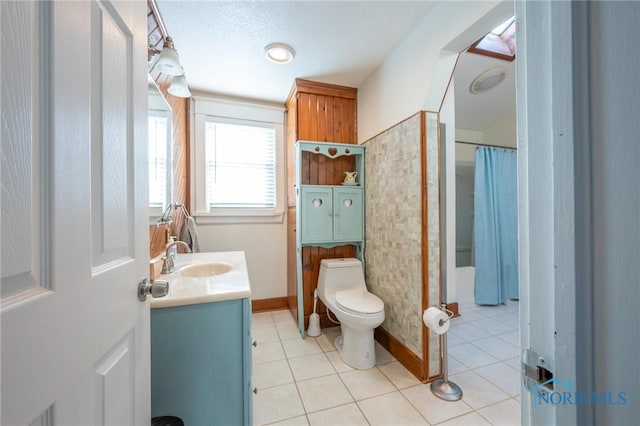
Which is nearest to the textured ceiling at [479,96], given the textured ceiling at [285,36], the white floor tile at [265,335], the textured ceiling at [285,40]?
the textured ceiling at [285,40]

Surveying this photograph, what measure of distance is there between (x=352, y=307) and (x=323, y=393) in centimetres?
56

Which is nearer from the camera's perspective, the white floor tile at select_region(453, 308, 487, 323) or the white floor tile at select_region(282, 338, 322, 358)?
the white floor tile at select_region(282, 338, 322, 358)

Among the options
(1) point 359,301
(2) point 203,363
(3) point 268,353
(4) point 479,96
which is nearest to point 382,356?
(1) point 359,301

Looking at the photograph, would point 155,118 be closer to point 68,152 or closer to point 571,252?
point 68,152

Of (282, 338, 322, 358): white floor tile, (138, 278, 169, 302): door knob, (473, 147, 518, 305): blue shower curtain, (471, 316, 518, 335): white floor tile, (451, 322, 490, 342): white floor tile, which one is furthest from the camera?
(473, 147, 518, 305): blue shower curtain

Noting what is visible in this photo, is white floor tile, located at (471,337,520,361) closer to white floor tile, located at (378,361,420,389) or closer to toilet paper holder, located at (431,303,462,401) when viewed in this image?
toilet paper holder, located at (431,303,462,401)

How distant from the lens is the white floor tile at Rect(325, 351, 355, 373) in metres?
1.79

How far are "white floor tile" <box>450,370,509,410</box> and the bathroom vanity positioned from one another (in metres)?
1.31

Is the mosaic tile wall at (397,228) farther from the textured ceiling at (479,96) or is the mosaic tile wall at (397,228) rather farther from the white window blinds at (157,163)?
the white window blinds at (157,163)

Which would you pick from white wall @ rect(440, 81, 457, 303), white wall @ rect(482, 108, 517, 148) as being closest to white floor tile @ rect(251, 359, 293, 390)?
white wall @ rect(440, 81, 457, 303)

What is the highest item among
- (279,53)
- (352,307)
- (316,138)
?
(279,53)

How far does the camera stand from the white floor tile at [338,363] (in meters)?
1.79

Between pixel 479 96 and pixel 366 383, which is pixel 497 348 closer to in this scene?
pixel 366 383

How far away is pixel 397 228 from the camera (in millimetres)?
1896
